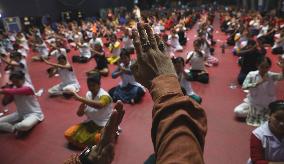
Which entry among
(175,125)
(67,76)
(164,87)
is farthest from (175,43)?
(175,125)

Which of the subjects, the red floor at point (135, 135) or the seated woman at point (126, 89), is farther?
the seated woman at point (126, 89)

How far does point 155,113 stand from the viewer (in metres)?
0.91

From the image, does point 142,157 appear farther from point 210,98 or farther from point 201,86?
point 201,86

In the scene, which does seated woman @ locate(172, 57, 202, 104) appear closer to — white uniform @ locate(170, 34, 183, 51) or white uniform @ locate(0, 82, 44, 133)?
white uniform @ locate(0, 82, 44, 133)

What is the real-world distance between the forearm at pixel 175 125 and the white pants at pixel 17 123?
4.12 meters

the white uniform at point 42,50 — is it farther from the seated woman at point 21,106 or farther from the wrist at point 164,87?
the wrist at point 164,87

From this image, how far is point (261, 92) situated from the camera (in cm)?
428

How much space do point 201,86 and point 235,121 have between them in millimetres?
1977

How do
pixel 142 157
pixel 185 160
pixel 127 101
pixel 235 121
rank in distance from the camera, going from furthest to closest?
pixel 127 101
pixel 235 121
pixel 142 157
pixel 185 160

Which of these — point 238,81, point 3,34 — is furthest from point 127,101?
point 3,34

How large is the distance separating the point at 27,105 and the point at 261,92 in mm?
4059

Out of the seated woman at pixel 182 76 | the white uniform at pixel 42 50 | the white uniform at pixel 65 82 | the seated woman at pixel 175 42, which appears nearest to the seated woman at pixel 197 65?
the seated woman at pixel 182 76

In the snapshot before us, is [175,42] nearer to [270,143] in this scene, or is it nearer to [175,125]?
[270,143]

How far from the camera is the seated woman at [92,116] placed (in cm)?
392
